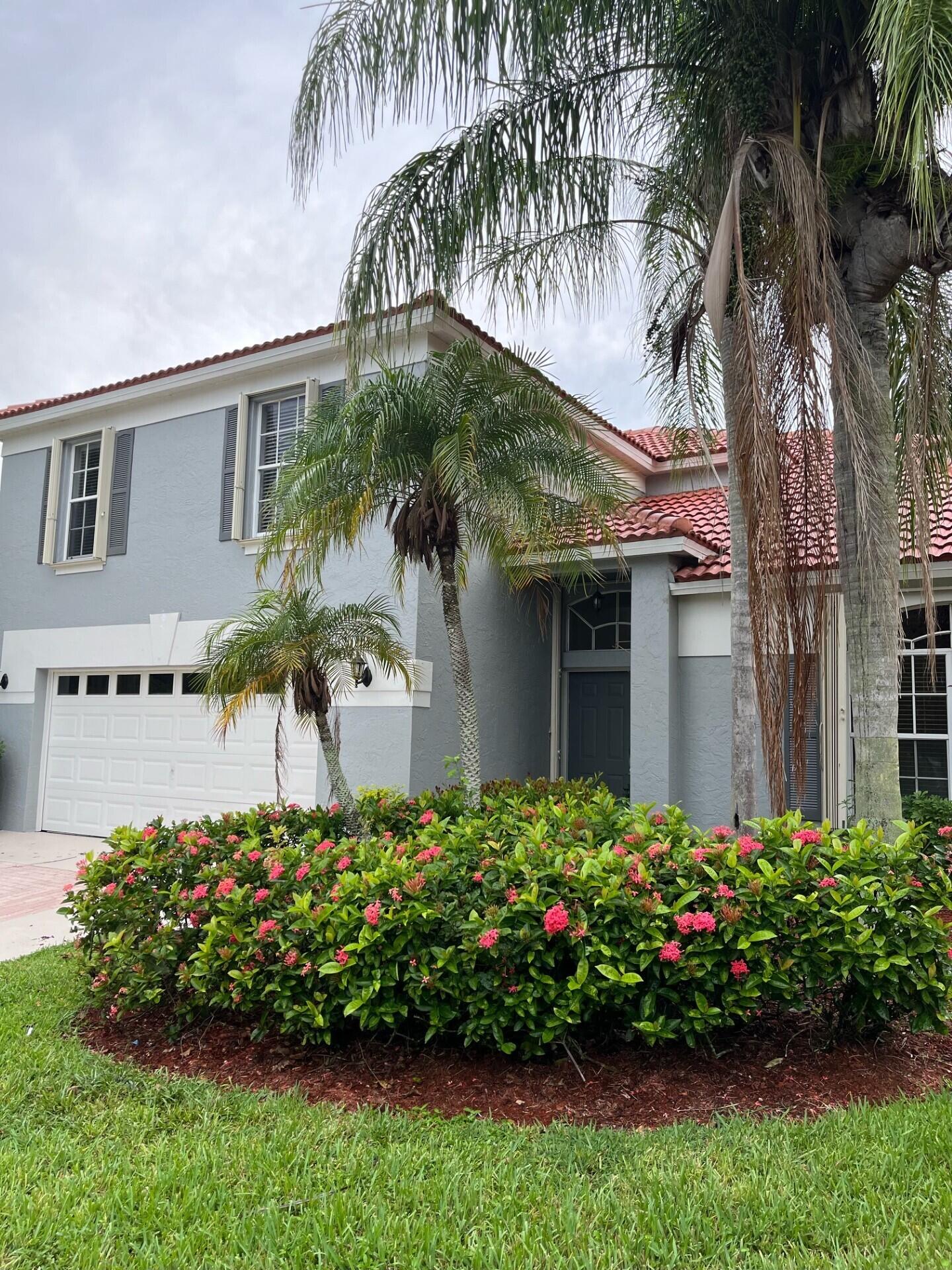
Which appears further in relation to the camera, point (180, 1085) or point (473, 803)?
point (473, 803)

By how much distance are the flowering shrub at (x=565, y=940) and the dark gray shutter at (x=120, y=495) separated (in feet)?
29.8

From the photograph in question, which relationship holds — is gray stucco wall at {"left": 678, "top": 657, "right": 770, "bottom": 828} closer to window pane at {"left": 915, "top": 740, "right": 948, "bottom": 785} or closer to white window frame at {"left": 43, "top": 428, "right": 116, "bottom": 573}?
window pane at {"left": 915, "top": 740, "right": 948, "bottom": 785}

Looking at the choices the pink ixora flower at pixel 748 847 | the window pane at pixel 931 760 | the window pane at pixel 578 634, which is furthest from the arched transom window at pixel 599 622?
the pink ixora flower at pixel 748 847

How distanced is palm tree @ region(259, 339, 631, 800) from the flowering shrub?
10.0ft

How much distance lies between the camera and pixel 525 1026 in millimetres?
4273

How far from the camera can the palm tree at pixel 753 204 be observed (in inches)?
197

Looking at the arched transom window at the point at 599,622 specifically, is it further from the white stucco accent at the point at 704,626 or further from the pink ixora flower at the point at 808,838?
the pink ixora flower at the point at 808,838

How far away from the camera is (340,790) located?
762 centimetres

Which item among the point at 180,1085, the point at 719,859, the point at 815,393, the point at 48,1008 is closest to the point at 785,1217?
the point at 719,859

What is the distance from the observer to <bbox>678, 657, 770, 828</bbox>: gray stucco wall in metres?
9.92

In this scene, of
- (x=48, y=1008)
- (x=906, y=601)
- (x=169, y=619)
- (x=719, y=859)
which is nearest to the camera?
(x=719, y=859)

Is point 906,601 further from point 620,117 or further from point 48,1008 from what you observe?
point 48,1008

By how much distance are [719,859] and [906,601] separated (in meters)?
6.13

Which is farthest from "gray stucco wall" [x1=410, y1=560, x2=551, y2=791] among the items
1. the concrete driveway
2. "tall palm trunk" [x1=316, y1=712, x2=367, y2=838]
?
the concrete driveway
